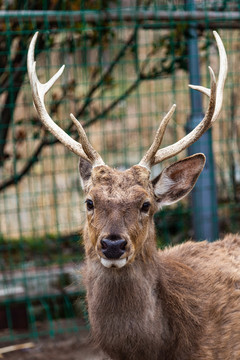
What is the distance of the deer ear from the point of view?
173 inches

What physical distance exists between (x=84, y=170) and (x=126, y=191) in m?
0.67

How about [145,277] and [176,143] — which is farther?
[176,143]

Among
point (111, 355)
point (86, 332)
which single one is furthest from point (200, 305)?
point (86, 332)

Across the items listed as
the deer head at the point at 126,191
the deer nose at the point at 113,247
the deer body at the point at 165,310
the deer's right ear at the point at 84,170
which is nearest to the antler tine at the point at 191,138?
the deer head at the point at 126,191

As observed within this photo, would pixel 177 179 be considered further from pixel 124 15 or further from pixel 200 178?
pixel 124 15

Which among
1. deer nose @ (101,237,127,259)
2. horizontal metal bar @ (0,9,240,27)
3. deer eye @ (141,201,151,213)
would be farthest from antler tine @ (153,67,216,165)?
horizontal metal bar @ (0,9,240,27)

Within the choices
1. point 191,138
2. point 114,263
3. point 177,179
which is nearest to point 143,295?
point 114,263

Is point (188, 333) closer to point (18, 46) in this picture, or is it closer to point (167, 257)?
point (167, 257)

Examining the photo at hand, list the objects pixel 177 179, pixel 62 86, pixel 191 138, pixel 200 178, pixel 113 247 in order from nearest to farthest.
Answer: pixel 113 247 → pixel 191 138 → pixel 177 179 → pixel 200 178 → pixel 62 86

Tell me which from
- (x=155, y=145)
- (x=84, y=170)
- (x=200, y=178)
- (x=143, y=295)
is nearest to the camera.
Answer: (x=143, y=295)

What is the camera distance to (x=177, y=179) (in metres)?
4.45

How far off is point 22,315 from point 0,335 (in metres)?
0.29

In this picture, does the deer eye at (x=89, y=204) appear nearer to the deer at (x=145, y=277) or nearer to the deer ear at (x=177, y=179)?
the deer at (x=145, y=277)

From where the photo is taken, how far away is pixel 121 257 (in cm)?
369
